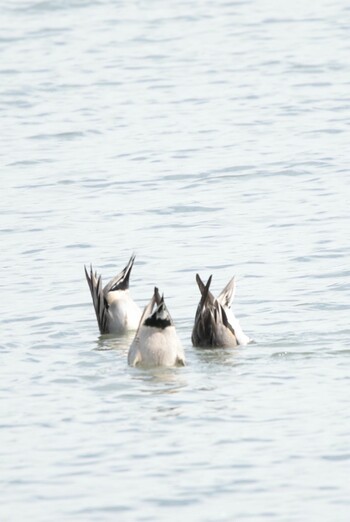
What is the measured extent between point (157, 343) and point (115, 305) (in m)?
1.74

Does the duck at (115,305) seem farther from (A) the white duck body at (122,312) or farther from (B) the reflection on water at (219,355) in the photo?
(B) the reflection on water at (219,355)

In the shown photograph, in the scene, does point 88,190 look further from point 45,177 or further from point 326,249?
point 326,249

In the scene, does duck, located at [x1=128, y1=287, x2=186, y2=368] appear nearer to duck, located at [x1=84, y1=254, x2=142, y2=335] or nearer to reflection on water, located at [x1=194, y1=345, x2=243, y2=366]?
reflection on water, located at [x1=194, y1=345, x2=243, y2=366]

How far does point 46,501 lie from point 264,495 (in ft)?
4.14

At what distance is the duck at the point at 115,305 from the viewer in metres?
12.8

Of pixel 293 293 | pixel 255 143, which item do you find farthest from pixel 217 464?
pixel 255 143

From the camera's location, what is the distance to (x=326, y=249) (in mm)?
15117

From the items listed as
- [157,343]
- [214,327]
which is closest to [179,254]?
[214,327]

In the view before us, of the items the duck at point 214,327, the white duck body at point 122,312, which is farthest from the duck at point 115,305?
the duck at point 214,327

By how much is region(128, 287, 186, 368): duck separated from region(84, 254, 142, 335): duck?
1.36m

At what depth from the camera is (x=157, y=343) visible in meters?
11.2

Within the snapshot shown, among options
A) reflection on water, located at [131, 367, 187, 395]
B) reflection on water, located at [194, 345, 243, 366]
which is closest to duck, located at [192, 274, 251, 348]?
reflection on water, located at [194, 345, 243, 366]

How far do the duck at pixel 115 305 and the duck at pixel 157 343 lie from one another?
1363 millimetres

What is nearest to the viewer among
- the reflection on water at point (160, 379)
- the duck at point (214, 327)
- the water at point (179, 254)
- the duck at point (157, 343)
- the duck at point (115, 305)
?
the water at point (179, 254)
